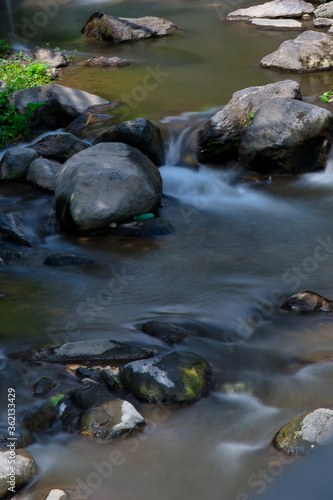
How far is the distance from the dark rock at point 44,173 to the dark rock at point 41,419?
4.47 meters

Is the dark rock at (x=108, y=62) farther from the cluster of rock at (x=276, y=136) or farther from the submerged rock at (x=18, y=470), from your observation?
the submerged rock at (x=18, y=470)

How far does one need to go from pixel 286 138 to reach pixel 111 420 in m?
5.27

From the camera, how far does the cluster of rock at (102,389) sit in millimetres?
3555

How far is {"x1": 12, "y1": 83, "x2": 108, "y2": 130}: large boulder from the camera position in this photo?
379 inches

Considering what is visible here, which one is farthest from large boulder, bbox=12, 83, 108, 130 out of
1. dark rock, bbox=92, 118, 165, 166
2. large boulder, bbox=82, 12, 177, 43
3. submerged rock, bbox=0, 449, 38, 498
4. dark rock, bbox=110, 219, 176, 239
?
submerged rock, bbox=0, 449, 38, 498

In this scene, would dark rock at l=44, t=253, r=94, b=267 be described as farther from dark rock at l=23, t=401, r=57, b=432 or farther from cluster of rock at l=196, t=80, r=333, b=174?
cluster of rock at l=196, t=80, r=333, b=174

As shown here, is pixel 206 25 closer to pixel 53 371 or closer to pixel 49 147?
pixel 49 147

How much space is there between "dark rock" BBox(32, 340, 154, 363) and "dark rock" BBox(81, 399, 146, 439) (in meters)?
0.64

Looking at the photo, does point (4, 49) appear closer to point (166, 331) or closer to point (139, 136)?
point (139, 136)

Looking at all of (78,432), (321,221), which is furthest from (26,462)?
(321,221)

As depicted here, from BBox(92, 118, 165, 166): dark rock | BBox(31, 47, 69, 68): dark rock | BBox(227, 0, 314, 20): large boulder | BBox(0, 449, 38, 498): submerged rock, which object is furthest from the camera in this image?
BBox(227, 0, 314, 20): large boulder

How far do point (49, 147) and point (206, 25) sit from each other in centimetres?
904

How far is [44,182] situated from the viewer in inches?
308

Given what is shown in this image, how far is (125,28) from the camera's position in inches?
583
